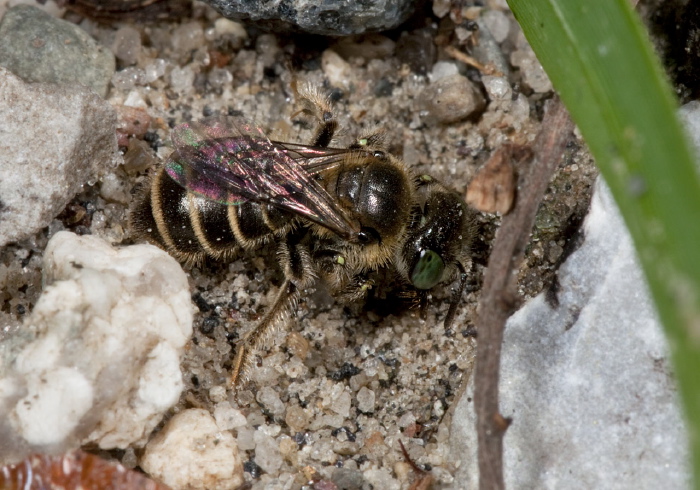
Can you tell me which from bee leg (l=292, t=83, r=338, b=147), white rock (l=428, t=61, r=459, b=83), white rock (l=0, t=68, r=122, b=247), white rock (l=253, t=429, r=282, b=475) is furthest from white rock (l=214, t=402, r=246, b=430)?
white rock (l=428, t=61, r=459, b=83)

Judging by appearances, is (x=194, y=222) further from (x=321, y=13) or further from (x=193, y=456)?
(x=321, y=13)

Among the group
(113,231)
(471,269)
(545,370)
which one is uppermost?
(545,370)

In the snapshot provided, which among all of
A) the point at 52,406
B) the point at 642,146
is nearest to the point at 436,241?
the point at 642,146

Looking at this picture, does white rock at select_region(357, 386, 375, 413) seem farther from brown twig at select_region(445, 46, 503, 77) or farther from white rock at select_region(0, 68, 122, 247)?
brown twig at select_region(445, 46, 503, 77)

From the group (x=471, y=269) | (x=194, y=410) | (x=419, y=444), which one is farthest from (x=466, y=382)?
(x=194, y=410)

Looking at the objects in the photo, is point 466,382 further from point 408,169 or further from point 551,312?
point 408,169

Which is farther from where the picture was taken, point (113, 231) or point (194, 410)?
point (113, 231)

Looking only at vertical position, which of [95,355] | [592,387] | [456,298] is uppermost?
[592,387]
